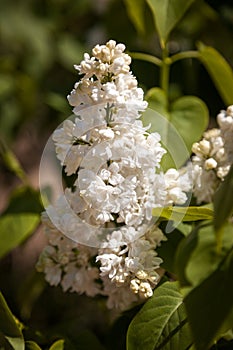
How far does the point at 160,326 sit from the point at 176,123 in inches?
11.1

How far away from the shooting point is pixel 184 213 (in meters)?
0.63

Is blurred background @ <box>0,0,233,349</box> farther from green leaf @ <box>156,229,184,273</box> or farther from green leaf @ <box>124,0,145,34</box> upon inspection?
green leaf @ <box>156,229,184,273</box>

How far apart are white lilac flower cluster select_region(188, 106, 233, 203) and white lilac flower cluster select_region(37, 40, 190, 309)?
0.07 meters

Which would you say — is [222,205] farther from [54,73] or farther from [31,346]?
[54,73]

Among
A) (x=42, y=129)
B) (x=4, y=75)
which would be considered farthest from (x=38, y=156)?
(x=4, y=75)

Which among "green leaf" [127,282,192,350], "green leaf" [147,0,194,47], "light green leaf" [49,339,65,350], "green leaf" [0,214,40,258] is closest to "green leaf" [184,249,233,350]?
"green leaf" [127,282,192,350]

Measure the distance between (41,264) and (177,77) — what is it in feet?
1.57

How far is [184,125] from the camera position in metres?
0.83

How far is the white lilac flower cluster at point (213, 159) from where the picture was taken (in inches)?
27.9

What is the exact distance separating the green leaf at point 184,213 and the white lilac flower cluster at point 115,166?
1 cm

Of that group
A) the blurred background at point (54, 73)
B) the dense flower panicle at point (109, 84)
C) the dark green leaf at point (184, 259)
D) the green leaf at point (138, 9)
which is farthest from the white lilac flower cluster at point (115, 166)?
the green leaf at point (138, 9)

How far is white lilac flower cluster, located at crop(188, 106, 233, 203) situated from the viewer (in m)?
0.71

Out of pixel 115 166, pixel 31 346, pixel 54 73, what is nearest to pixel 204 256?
pixel 115 166

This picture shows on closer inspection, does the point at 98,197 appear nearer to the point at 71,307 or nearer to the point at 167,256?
the point at 167,256
